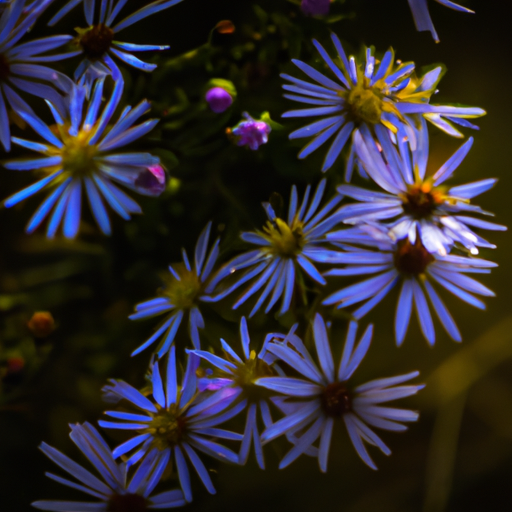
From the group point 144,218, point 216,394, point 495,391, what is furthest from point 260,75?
point 495,391

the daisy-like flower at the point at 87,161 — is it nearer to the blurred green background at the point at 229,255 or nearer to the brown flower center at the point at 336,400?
the blurred green background at the point at 229,255

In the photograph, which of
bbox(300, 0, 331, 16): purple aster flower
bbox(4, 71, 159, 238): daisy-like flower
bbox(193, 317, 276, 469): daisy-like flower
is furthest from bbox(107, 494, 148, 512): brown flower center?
bbox(300, 0, 331, 16): purple aster flower

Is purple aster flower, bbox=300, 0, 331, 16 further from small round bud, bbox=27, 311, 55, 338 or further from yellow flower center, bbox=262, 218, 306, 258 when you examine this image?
small round bud, bbox=27, 311, 55, 338

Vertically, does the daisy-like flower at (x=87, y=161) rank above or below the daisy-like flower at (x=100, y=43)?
below

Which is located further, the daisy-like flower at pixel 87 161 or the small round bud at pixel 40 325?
the small round bud at pixel 40 325

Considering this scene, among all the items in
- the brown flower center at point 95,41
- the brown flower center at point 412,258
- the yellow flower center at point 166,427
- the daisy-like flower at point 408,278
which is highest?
the brown flower center at point 95,41

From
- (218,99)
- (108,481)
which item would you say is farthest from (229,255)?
(108,481)

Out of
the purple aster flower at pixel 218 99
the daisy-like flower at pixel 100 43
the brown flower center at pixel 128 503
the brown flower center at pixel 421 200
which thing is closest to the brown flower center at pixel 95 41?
the daisy-like flower at pixel 100 43
